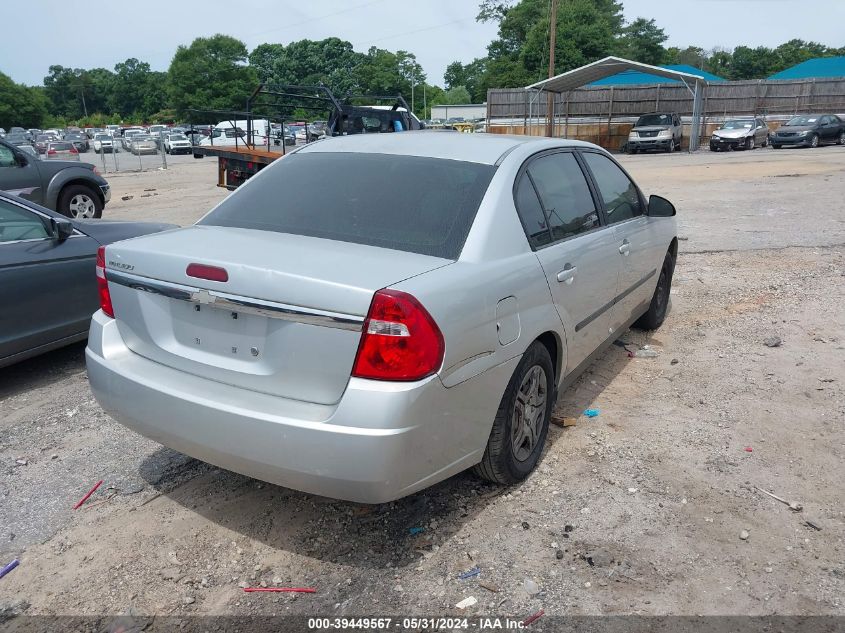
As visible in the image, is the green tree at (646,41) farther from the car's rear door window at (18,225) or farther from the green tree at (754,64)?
the car's rear door window at (18,225)

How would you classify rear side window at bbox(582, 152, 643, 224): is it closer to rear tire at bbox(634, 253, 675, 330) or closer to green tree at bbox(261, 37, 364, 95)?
rear tire at bbox(634, 253, 675, 330)

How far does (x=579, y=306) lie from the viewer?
3.84 m

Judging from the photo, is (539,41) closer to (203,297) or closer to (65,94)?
(203,297)

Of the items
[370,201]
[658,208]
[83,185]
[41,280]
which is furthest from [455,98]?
[370,201]

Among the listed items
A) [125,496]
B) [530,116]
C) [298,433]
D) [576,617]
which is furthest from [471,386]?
[530,116]

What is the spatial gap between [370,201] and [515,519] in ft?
5.40

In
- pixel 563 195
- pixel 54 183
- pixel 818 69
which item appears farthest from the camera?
pixel 818 69

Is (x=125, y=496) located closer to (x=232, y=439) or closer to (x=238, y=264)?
(x=232, y=439)

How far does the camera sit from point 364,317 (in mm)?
2529

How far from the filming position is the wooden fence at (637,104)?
33938 mm

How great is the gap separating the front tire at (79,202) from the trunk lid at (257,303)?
942 centimetres

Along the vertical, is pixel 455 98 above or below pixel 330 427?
above

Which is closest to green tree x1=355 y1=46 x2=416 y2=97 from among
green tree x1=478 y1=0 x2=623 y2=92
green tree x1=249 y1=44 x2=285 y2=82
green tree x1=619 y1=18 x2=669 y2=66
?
green tree x1=249 y1=44 x2=285 y2=82

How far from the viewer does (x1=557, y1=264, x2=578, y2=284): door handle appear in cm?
357
